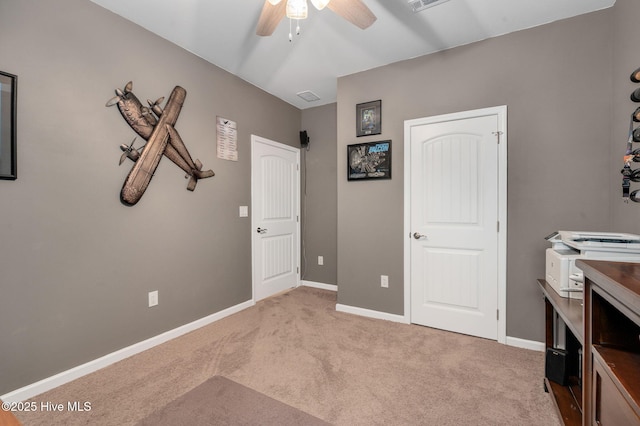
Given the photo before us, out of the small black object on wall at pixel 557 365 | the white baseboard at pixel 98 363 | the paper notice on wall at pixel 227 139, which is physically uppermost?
the paper notice on wall at pixel 227 139

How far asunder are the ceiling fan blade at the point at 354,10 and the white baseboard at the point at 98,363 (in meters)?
2.91

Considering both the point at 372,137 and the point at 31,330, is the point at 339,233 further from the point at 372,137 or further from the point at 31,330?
the point at 31,330

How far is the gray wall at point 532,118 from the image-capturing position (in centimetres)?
221

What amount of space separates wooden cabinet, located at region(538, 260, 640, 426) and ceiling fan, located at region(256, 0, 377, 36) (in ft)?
5.67

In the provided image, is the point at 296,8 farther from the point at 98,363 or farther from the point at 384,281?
the point at 98,363

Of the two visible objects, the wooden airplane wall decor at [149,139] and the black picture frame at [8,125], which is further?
the wooden airplane wall decor at [149,139]

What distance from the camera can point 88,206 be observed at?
209 cm

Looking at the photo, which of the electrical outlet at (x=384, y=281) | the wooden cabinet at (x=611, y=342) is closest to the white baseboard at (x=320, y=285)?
the electrical outlet at (x=384, y=281)

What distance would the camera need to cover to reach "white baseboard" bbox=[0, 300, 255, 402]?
1772mm

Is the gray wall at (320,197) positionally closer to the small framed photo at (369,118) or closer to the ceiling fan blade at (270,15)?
the small framed photo at (369,118)

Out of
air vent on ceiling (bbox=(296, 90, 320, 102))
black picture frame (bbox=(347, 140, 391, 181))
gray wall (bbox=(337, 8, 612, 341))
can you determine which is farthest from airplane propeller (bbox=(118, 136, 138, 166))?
gray wall (bbox=(337, 8, 612, 341))

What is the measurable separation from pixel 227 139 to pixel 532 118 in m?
2.97

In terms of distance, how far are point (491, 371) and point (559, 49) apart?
8.57 ft

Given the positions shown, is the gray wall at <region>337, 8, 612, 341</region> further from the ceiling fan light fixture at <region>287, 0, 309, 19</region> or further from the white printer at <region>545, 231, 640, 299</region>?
the ceiling fan light fixture at <region>287, 0, 309, 19</region>
